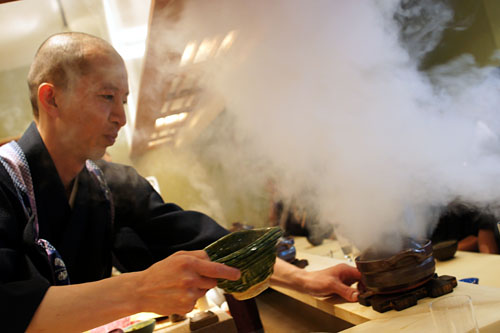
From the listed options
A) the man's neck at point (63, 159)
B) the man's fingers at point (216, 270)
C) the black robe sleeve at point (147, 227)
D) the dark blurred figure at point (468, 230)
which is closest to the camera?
the man's fingers at point (216, 270)

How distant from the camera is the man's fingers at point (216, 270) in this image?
976 millimetres

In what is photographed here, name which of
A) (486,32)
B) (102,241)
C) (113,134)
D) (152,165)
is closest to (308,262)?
(102,241)

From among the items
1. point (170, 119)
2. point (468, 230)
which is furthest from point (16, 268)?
point (468, 230)

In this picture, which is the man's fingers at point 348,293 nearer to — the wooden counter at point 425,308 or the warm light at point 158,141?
the wooden counter at point 425,308

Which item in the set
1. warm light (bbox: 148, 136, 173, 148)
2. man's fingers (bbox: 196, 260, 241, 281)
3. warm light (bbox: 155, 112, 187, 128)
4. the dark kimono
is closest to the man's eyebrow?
the dark kimono

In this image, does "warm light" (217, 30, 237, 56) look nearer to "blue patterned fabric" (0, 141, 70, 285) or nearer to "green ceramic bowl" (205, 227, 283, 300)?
"blue patterned fabric" (0, 141, 70, 285)

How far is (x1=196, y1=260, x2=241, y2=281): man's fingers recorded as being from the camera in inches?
38.4

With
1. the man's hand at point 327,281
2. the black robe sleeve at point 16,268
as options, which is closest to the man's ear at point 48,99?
the black robe sleeve at point 16,268

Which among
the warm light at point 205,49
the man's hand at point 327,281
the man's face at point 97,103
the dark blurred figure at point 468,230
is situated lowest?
the dark blurred figure at point 468,230

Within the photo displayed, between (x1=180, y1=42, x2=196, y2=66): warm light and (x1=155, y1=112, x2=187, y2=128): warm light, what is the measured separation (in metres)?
0.54

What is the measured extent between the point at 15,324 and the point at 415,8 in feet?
5.94

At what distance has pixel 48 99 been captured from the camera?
4.89 feet

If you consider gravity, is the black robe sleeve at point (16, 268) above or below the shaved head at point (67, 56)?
below

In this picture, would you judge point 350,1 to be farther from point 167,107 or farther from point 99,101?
point 167,107
